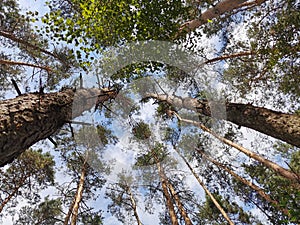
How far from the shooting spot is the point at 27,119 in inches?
119

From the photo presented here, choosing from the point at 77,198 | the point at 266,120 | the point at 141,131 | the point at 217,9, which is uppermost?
the point at 217,9

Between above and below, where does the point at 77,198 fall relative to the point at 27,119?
above

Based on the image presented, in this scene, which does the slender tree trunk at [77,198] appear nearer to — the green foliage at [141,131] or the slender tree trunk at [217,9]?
the green foliage at [141,131]

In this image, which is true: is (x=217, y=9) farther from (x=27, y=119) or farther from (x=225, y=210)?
(x=225, y=210)

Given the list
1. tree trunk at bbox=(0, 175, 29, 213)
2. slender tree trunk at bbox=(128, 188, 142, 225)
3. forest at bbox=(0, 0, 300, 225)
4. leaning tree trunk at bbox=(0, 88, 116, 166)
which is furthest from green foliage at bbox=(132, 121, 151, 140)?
tree trunk at bbox=(0, 175, 29, 213)

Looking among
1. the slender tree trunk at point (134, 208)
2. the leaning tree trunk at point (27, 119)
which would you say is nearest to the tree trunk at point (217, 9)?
the leaning tree trunk at point (27, 119)

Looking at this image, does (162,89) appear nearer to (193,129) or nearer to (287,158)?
(193,129)

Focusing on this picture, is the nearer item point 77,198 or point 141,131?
point 141,131

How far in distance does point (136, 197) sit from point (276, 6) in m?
10.5

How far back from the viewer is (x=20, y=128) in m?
2.87

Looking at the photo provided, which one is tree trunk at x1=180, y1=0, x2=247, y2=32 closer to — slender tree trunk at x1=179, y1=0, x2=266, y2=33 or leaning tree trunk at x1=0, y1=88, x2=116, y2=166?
slender tree trunk at x1=179, y1=0, x2=266, y2=33

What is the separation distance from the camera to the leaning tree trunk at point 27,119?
8.93ft

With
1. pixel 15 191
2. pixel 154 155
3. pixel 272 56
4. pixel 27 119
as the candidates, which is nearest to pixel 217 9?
pixel 272 56

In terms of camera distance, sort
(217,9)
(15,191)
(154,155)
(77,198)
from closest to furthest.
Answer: (217,9) → (77,198) → (154,155) → (15,191)
